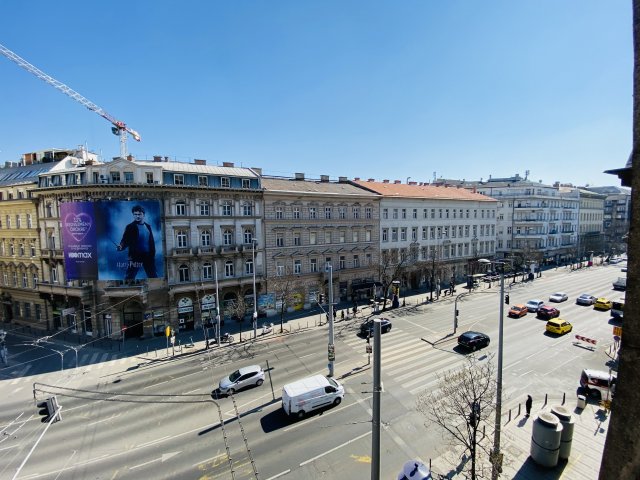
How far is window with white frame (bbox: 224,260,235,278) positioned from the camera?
3874 cm

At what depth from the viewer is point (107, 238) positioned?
108 ft

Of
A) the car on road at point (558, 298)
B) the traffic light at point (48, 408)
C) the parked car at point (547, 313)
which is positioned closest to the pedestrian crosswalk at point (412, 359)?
the parked car at point (547, 313)

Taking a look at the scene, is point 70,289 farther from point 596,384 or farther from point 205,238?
point 596,384

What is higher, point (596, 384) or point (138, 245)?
point (138, 245)

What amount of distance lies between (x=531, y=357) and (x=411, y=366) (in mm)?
10400

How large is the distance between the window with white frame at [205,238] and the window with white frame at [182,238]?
1.60 metres

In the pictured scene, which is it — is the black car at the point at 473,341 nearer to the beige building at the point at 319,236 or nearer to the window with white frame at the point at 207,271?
the beige building at the point at 319,236

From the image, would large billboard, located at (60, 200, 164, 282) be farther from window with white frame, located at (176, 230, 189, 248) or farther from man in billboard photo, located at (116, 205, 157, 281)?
window with white frame, located at (176, 230, 189, 248)

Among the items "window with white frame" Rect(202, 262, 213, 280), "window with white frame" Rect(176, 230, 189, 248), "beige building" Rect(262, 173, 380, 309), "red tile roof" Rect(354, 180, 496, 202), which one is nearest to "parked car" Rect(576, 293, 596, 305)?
"red tile roof" Rect(354, 180, 496, 202)

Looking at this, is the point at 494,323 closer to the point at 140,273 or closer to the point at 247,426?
the point at 247,426

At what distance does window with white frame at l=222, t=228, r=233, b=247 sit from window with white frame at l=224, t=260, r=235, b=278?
2.15m

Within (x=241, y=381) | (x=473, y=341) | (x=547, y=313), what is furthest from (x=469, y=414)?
(x=547, y=313)

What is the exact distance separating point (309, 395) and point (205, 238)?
23909 mm

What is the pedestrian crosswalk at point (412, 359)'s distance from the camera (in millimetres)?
23577
